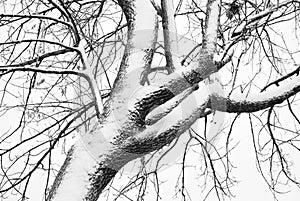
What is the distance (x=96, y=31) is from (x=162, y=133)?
2905 mm

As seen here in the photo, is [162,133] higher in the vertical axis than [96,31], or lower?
lower

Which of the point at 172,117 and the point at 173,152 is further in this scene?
the point at 173,152

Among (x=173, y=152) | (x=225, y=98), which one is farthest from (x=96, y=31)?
(x=225, y=98)

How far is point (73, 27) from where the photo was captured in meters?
3.80

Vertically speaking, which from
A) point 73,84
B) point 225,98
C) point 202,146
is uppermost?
point 73,84

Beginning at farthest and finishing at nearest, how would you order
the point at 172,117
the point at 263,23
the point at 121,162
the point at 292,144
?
1. the point at 292,144
2. the point at 263,23
3. the point at 172,117
4. the point at 121,162

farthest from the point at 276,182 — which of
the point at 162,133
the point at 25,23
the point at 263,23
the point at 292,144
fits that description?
the point at 25,23

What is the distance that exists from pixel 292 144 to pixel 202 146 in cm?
109

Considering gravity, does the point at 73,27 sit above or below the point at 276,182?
above

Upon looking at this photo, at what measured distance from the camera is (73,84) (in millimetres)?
5293

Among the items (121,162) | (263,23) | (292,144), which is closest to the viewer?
(121,162)

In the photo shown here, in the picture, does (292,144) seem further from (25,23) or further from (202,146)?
(25,23)

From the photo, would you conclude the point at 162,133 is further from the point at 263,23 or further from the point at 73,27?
the point at 263,23

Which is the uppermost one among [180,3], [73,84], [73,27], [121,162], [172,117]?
[180,3]
